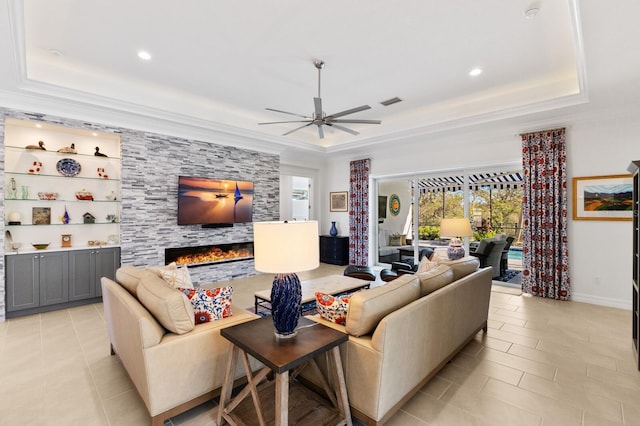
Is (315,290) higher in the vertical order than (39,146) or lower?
lower

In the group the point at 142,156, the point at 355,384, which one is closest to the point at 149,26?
the point at 142,156

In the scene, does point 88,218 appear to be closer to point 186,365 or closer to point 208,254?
point 208,254

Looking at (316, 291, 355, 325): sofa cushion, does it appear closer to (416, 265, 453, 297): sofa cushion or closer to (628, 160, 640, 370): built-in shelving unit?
(416, 265, 453, 297): sofa cushion

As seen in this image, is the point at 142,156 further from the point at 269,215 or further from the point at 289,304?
the point at 289,304

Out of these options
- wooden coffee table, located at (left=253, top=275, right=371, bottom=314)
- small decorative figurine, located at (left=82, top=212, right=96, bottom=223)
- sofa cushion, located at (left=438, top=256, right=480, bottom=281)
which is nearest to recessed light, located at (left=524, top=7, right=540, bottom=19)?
sofa cushion, located at (left=438, top=256, right=480, bottom=281)

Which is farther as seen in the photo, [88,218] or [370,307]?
[88,218]

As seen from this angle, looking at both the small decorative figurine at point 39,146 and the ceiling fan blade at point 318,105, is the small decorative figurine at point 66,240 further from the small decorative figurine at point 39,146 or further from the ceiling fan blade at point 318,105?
the ceiling fan blade at point 318,105

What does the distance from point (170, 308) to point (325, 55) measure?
3.05 m

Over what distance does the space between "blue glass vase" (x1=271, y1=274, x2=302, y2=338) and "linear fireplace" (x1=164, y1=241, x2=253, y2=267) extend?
160 inches

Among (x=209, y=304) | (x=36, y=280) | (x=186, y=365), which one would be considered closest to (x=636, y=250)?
(x=209, y=304)

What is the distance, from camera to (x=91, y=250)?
4.51m

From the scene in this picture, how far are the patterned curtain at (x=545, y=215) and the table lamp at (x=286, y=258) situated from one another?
4.61 metres

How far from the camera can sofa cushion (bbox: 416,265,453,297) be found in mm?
2510

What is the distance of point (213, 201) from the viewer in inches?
224
